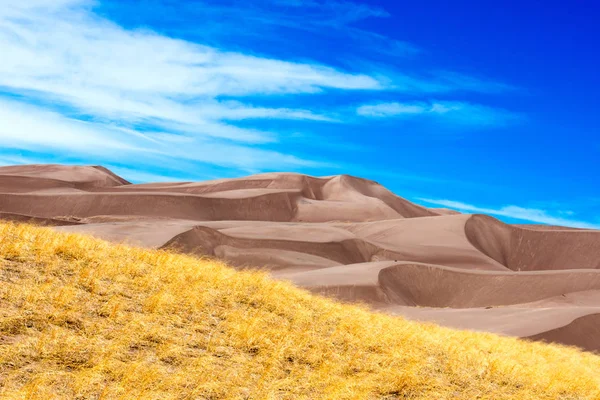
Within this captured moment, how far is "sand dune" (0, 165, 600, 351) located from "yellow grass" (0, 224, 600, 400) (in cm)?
1832

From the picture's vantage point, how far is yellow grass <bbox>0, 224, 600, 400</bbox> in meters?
8.21

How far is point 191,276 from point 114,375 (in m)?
4.99

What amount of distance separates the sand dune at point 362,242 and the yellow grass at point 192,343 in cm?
1832

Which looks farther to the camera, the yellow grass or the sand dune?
A: the sand dune

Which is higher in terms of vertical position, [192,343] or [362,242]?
[362,242]

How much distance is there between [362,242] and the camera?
65.5 metres

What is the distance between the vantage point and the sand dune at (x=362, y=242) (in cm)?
3744

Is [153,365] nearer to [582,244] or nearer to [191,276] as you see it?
[191,276]

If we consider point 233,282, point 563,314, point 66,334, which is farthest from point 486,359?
point 563,314

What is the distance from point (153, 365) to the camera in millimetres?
8672

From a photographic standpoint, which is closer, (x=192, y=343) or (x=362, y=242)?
(x=192, y=343)

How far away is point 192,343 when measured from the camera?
32.5 ft

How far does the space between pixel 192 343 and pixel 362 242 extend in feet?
184

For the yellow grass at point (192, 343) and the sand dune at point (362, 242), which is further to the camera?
the sand dune at point (362, 242)
